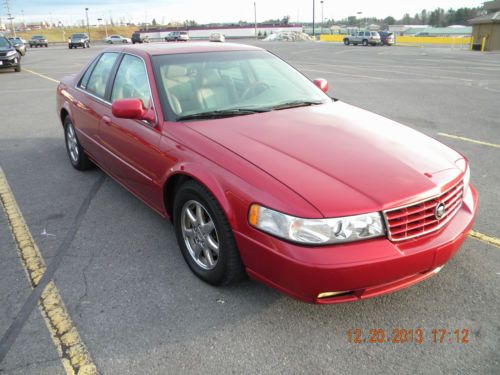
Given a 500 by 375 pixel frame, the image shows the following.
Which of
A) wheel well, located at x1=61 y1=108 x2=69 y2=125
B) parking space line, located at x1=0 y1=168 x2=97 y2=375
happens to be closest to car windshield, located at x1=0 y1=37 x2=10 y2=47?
wheel well, located at x1=61 y1=108 x2=69 y2=125

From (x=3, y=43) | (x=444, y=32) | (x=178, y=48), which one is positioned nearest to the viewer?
(x=178, y=48)

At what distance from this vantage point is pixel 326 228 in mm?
2264

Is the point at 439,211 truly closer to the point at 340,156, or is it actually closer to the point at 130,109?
the point at 340,156

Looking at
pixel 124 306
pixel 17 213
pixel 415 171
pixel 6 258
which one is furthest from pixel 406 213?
pixel 17 213

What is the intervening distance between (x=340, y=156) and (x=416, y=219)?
614 mm

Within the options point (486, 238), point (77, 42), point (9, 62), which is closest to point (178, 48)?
point (486, 238)

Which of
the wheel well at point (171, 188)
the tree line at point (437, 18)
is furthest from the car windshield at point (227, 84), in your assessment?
the tree line at point (437, 18)

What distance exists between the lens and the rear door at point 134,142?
336 centimetres

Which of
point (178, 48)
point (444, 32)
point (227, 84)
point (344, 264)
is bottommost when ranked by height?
point (444, 32)

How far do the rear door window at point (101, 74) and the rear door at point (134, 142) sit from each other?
0.26m

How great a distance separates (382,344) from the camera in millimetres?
2463

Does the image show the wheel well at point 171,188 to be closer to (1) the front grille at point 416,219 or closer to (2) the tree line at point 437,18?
(1) the front grille at point 416,219

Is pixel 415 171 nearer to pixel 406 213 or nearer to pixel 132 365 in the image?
pixel 406 213

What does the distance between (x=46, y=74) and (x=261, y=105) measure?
54.4 feet
